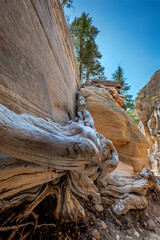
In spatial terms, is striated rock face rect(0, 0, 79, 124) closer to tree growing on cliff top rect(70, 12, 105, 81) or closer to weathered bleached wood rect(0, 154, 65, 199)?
weathered bleached wood rect(0, 154, 65, 199)

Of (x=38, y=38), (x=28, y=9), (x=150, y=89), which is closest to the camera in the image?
(x=28, y=9)

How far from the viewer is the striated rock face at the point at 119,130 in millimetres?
5020

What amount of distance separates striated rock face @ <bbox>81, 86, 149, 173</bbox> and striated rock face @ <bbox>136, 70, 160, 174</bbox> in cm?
846

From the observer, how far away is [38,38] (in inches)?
63.1

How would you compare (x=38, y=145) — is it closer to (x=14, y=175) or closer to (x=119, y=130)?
(x=14, y=175)

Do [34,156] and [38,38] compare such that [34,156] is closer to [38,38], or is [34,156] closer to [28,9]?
[38,38]

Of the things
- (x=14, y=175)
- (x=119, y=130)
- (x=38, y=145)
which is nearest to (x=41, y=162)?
(x=38, y=145)

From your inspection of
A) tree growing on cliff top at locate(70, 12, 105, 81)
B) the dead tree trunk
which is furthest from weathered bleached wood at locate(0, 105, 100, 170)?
tree growing on cliff top at locate(70, 12, 105, 81)

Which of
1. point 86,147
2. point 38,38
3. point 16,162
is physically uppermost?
point 38,38

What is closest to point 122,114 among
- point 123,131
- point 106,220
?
point 123,131

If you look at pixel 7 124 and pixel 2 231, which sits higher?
pixel 7 124

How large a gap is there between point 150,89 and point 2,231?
1719cm

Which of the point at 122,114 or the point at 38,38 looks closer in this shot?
the point at 38,38

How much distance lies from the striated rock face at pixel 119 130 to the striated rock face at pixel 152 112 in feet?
27.8
